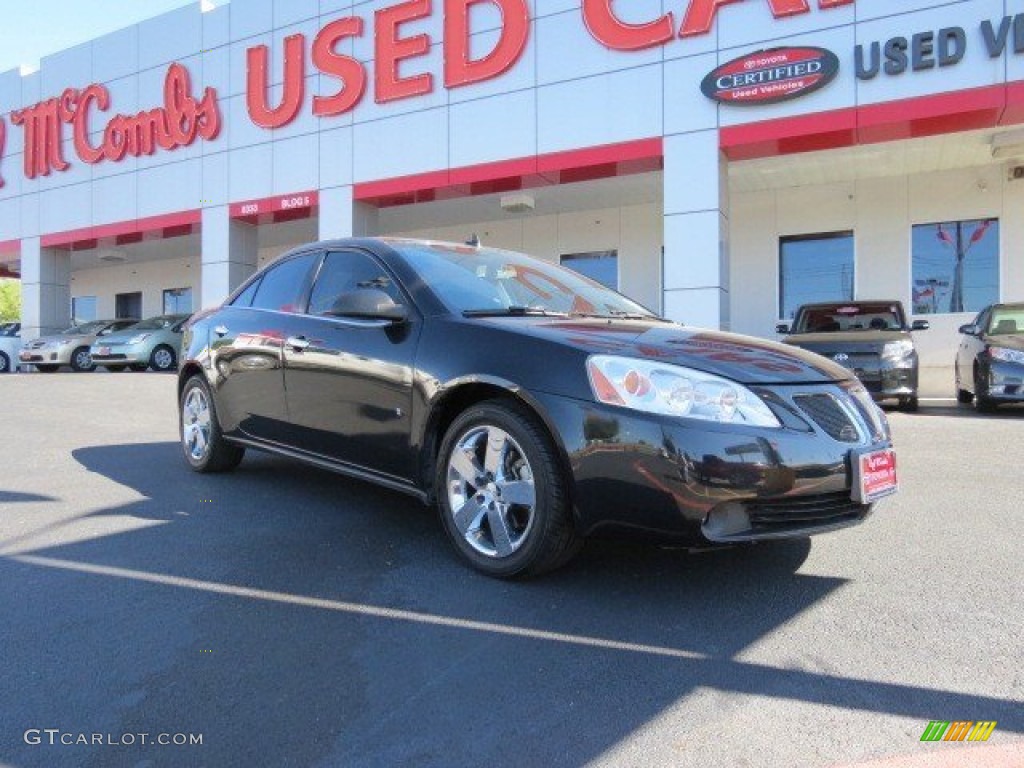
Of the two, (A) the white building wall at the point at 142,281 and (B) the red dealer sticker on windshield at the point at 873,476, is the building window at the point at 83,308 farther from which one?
(B) the red dealer sticker on windshield at the point at 873,476

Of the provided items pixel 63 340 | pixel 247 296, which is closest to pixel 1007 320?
pixel 247 296

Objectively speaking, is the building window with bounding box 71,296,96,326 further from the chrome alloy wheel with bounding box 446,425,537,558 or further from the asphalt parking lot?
the chrome alloy wheel with bounding box 446,425,537,558

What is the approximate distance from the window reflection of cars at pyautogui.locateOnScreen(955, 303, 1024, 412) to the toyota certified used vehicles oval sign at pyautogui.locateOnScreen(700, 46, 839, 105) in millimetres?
4393

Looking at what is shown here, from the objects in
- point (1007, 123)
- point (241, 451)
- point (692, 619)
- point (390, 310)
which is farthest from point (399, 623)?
point (1007, 123)

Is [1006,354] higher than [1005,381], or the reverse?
[1006,354]

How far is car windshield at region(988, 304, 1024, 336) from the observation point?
31.9 feet

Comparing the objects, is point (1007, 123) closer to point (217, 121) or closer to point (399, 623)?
point (399, 623)

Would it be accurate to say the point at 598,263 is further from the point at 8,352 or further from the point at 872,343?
the point at 8,352

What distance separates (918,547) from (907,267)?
12.8m

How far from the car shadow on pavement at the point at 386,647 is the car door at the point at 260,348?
0.88m

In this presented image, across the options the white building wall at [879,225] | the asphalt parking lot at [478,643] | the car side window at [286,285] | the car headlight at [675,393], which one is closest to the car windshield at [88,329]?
the white building wall at [879,225]

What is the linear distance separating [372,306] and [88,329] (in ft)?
62.4

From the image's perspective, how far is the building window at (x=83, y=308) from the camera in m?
28.8

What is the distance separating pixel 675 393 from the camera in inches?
117
